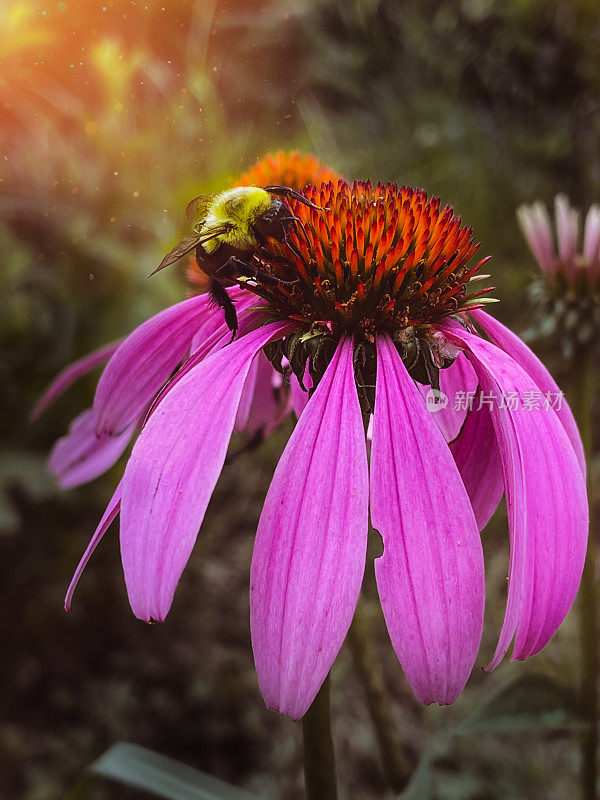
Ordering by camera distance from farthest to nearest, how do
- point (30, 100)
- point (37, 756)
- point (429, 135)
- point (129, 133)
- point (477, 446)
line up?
point (429, 135)
point (129, 133)
point (37, 756)
point (30, 100)
point (477, 446)

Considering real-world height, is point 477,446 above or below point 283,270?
below

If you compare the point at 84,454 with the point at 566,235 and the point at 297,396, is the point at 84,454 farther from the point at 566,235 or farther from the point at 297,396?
the point at 566,235

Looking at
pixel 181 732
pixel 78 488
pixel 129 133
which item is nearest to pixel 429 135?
pixel 129 133

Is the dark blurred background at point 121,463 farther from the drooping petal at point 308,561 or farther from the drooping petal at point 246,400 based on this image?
the drooping petal at point 308,561

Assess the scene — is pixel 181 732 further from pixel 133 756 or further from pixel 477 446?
pixel 477 446

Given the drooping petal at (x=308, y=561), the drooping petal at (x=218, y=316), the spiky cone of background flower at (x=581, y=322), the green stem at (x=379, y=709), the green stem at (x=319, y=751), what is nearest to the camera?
the drooping petal at (x=308, y=561)

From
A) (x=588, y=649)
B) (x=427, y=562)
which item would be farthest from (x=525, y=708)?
(x=427, y=562)

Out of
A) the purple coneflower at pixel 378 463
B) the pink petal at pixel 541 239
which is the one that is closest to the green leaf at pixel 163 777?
the purple coneflower at pixel 378 463
